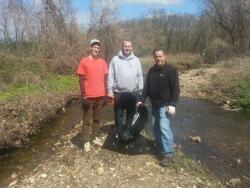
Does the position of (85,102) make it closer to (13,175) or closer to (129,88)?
(129,88)

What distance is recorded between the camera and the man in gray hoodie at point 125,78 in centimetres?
716

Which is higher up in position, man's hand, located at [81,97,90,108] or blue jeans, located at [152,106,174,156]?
man's hand, located at [81,97,90,108]

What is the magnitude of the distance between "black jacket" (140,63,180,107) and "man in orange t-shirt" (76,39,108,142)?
40.2 inches

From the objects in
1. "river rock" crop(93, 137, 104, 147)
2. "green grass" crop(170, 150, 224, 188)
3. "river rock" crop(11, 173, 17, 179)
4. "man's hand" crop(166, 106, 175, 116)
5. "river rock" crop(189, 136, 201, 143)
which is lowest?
"river rock" crop(189, 136, 201, 143)

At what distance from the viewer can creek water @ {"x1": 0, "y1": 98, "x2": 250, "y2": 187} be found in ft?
25.7

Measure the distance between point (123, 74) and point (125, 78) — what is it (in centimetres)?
9

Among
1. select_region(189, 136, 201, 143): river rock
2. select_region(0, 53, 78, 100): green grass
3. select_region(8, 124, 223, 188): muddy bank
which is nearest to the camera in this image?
select_region(8, 124, 223, 188): muddy bank

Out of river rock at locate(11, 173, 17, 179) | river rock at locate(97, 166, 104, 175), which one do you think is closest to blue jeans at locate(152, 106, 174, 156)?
river rock at locate(97, 166, 104, 175)

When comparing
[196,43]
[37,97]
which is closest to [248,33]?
[196,43]

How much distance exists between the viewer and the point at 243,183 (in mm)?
7145

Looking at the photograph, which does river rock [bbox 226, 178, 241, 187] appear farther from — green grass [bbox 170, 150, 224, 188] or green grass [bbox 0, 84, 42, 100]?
green grass [bbox 0, 84, 42, 100]

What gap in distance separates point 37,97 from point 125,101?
603 cm

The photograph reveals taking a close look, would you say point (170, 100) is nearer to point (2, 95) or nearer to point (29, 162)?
point (29, 162)

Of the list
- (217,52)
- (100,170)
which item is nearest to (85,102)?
(100,170)
